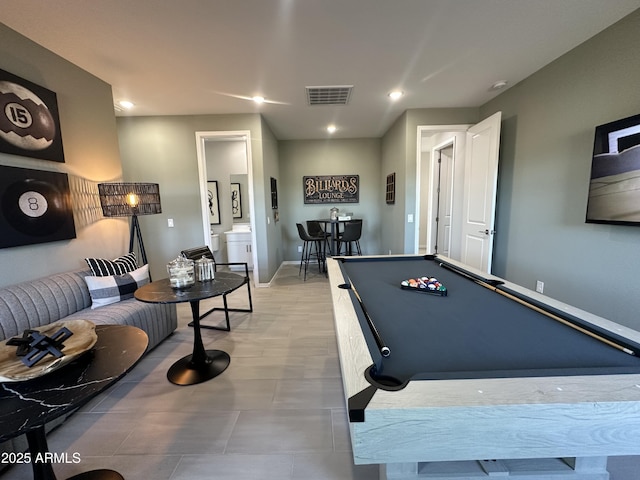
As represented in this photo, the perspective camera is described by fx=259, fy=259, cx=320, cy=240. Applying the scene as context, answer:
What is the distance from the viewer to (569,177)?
8.04ft

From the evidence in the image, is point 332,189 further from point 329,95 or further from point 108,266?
point 108,266

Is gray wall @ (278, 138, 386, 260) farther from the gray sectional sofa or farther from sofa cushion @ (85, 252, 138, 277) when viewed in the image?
the gray sectional sofa

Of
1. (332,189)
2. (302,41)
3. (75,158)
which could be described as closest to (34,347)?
(75,158)

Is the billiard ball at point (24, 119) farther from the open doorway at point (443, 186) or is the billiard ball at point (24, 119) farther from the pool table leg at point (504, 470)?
the open doorway at point (443, 186)


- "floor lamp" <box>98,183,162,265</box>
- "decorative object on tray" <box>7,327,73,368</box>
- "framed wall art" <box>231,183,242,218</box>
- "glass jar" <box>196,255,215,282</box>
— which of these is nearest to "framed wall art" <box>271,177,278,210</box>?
"framed wall art" <box>231,183,242,218</box>

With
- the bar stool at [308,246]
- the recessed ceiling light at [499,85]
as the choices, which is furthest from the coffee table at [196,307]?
the recessed ceiling light at [499,85]

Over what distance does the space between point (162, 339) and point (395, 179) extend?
397cm

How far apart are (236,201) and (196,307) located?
3.85 metres

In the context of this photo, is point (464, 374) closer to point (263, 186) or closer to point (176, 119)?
point (263, 186)

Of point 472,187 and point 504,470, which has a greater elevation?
point 472,187

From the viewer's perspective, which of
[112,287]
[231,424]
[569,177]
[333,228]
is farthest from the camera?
[333,228]

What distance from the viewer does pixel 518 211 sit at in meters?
3.10

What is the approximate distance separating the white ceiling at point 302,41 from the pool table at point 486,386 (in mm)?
2007

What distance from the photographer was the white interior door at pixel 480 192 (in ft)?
10.4
